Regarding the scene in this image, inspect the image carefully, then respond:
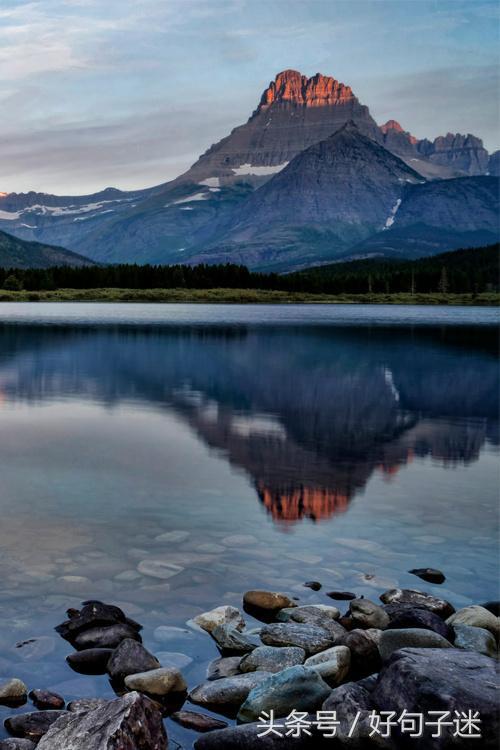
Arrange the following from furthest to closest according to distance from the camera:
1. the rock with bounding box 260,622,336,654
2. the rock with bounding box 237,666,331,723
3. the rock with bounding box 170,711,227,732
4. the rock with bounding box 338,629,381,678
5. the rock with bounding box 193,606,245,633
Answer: the rock with bounding box 193,606,245,633, the rock with bounding box 260,622,336,654, the rock with bounding box 338,629,381,678, the rock with bounding box 237,666,331,723, the rock with bounding box 170,711,227,732

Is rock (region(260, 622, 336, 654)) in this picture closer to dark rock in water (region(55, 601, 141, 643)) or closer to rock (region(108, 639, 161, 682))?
rock (region(108, 639, 161, 682))

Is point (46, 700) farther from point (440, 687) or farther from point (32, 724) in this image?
point (440, 687)

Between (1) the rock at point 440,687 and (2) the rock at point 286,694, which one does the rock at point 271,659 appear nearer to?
(2) the rock at point 286,694

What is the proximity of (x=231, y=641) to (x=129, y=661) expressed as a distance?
5.51ft

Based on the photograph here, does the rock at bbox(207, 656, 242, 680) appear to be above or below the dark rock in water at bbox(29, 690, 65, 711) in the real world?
below

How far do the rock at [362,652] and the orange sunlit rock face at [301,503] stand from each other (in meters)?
6.65

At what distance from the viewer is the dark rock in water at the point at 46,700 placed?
401 inches

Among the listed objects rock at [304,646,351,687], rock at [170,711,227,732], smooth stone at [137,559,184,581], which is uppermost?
smooth stone at [137,559,184,581]

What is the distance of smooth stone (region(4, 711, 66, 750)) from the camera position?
951cm

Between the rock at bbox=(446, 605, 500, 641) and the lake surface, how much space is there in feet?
3.60

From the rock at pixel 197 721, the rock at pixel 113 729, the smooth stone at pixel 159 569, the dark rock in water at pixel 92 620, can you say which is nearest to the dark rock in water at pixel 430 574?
the smooth stone at pixel 159 569

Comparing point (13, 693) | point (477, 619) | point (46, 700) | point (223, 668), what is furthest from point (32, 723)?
point (477, 619)

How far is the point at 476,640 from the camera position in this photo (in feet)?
39.7

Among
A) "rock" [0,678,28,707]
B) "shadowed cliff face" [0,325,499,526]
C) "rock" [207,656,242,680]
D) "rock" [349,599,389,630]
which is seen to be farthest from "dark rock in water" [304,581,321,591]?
"rock" [0,678,28,707]
